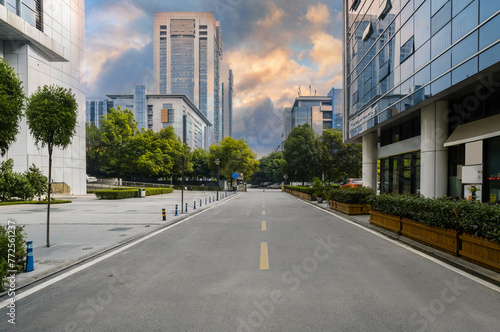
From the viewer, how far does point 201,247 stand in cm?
839

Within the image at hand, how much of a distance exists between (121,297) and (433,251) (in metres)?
7.86

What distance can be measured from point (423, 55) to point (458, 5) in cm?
306

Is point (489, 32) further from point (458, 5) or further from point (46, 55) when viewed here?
point (46, 55)

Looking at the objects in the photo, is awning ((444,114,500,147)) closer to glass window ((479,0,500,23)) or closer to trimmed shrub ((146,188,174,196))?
glass window ((479,0,500,23))

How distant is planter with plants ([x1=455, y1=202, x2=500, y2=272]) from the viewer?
5.86m

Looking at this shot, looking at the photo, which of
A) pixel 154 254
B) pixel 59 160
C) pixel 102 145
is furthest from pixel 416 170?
pixel 102 145

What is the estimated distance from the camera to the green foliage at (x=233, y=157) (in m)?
61.8

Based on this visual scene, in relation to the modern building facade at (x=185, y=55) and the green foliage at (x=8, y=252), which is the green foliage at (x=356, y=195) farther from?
the modern building facade at (x=185, y=55)

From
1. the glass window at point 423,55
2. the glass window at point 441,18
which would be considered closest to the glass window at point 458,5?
the glass window at point 441,18

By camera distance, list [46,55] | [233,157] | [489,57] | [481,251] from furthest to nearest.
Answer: [233,157]
[46,55]
[489,57]
[481,251]

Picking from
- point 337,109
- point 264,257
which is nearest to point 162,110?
point 337,109

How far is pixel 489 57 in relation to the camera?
1048 cm

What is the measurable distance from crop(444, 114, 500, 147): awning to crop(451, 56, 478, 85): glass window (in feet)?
7.72

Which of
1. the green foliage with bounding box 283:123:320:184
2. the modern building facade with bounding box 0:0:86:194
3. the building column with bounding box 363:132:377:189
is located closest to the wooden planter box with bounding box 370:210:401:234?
the building column with bounding box 363:132:377:189
